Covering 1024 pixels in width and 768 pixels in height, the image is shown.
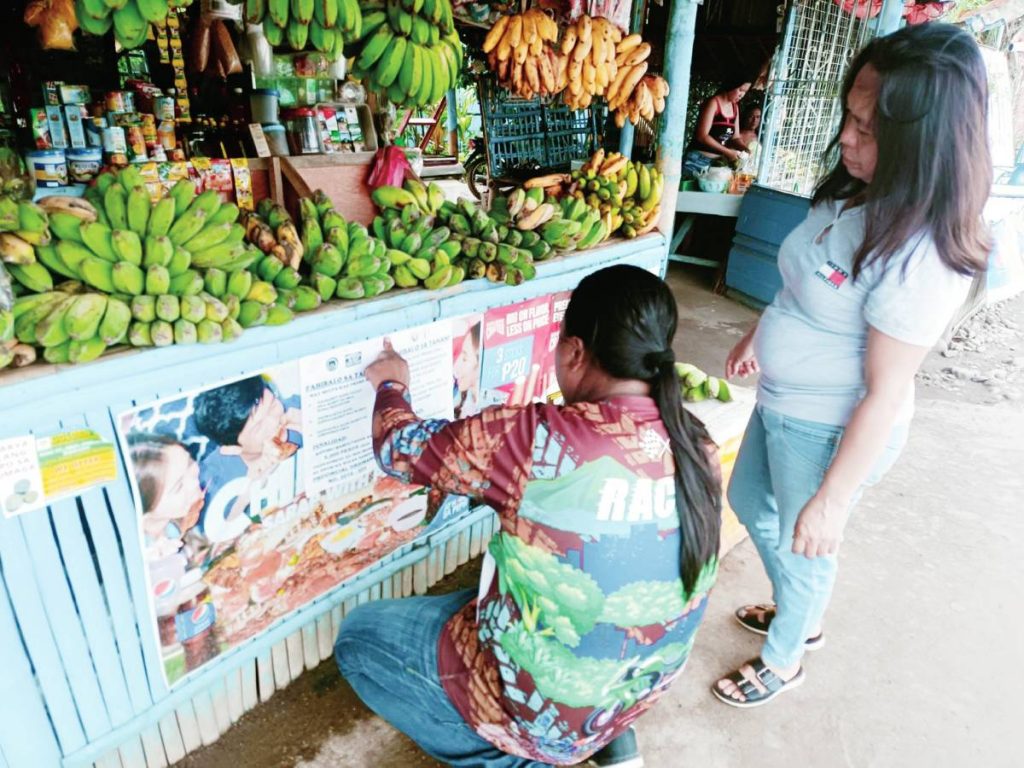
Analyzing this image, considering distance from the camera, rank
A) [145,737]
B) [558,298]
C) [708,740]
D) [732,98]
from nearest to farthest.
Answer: [145,737]
[708,740]
[558,298]
[732,98]

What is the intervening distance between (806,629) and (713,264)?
537cm

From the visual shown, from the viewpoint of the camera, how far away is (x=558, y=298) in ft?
8.60

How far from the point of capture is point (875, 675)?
98.0 inches

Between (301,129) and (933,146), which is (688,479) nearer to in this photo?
(933,146)

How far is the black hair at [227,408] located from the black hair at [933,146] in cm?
159

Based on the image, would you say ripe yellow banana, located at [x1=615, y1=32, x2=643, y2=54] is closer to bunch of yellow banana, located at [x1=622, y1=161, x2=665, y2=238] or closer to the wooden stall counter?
bunch of yellow banana, located at [x1=622, y1=161, x2=665, y2=238]

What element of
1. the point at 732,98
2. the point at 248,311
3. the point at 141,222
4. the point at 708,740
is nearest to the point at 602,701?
the point at 708,740

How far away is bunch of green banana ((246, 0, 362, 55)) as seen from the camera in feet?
6.03

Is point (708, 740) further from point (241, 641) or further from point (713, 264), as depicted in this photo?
point (713, 264)

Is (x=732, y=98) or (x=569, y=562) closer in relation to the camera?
(x=569, y=562)

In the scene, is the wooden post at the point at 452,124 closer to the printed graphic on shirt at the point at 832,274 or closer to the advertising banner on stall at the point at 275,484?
the advertising banner on stall at the point at 275,484

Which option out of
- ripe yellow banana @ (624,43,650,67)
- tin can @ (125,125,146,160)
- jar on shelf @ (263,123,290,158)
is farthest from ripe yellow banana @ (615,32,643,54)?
tin can @ (125,125,146,160)

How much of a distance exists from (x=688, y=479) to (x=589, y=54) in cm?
245

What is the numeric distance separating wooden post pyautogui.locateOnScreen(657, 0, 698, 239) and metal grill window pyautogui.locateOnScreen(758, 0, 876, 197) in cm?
327
